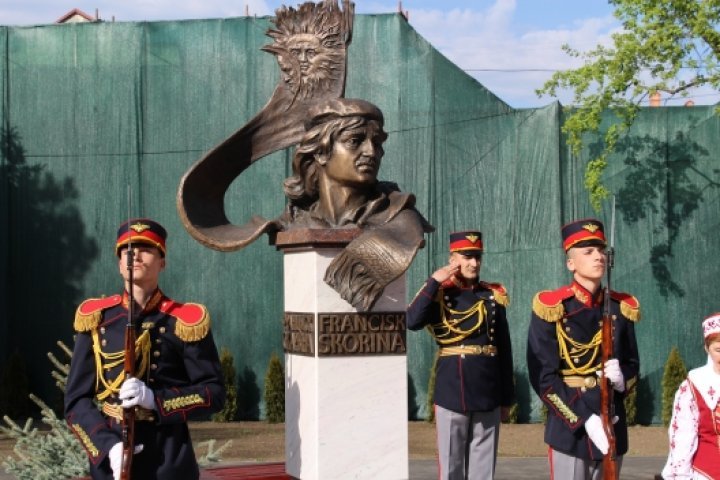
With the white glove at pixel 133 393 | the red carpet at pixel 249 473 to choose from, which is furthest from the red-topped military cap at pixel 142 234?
the red carpet at pixel 249 473

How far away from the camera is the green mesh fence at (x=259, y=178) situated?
1141 cm

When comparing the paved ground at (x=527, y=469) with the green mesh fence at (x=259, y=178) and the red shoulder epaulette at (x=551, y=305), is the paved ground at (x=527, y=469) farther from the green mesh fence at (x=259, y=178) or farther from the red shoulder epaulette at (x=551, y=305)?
the red shoulder epaulette at (x=551, y=305)

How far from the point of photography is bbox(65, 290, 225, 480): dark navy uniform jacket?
158 inches

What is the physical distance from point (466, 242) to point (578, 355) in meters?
1.74

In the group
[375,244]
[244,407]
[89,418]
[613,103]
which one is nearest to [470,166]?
[613,103]

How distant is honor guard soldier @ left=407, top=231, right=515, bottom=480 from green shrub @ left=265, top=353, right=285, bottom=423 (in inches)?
204

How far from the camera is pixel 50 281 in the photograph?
12.1 m

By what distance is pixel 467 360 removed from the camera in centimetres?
650

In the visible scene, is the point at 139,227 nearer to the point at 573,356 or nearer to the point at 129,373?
the point at 129,373

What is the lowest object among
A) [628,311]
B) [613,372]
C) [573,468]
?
[573,468]

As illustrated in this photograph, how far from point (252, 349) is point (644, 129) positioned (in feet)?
14.6

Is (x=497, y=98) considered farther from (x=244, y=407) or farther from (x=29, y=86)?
(x=29, y=86)

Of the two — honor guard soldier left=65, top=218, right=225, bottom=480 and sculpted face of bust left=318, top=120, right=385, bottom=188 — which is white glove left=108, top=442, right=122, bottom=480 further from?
sculpted face of bust left=318, top=120, right=385, bottom=188

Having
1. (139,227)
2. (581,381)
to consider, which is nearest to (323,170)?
(139,227)
